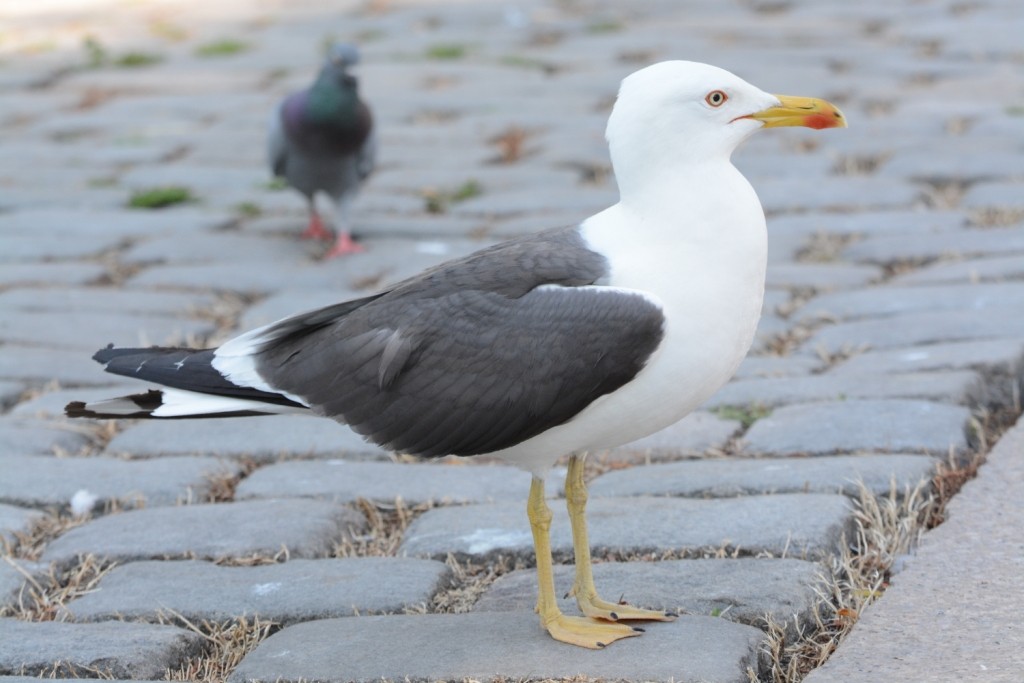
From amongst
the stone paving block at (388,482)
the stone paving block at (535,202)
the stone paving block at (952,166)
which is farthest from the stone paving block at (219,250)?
the stone paving block at (952,166)

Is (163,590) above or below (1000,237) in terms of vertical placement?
below

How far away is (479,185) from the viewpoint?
6.20 metres

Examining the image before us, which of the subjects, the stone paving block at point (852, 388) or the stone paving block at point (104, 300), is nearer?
the stone paving block at point (852, 388)

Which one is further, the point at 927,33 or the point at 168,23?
the point at 168,23

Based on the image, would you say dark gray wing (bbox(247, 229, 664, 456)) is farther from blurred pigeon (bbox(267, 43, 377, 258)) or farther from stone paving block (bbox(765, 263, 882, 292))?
blurred pigeon (bbox(267, 43, 377, 258))

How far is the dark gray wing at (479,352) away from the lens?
2615 millimetres

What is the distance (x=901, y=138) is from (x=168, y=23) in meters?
6.21

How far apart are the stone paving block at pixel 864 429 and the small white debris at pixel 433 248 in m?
1.93

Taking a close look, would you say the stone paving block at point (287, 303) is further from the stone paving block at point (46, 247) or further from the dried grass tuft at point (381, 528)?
the dried grass tuft at point (381, 528)

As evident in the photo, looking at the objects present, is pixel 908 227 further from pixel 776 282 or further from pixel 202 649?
pixel 202 649

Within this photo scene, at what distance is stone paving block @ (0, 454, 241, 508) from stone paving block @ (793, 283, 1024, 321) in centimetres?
186

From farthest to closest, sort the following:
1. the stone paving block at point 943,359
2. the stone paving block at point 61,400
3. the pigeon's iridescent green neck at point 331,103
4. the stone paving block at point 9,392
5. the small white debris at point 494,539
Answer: the pigeon's iridescent green neck at point 331,103 → the stone paving block at point 9,392 → the stone paving block at point 61,400 → the stone paving block at point 943,359 → the small white debris at point 494,539

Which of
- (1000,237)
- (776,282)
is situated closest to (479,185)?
(776,282)

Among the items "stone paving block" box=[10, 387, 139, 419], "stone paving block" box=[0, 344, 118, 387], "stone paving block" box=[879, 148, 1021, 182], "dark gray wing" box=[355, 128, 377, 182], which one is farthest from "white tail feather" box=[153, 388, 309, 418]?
"stone paving block" box=[879, 148, 1021, 182]
